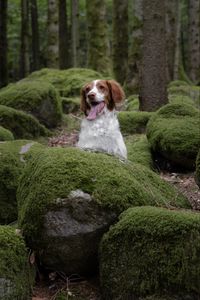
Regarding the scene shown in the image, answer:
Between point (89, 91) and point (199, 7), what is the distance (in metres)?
18.9

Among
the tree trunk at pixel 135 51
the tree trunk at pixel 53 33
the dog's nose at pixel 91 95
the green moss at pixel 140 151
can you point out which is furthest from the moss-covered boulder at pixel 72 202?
the tree trunk at pixel 53 33

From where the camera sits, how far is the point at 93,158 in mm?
5164

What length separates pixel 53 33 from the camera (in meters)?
19.5

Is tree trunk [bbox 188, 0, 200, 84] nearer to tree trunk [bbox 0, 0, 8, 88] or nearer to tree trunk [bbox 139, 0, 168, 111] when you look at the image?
tree trunk [bbox 0, 0, 8, 88]

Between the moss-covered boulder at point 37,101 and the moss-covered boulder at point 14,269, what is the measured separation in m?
7.05

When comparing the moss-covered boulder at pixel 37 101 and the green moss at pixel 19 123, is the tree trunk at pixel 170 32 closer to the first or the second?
the moss-covered boulder at pixel 37 101

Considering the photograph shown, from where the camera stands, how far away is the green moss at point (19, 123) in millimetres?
10249

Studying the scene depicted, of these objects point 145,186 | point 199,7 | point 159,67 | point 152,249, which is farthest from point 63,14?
point 152,249

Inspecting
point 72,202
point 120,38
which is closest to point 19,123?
Result: point 72,202

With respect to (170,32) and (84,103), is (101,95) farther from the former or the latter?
(170,32)

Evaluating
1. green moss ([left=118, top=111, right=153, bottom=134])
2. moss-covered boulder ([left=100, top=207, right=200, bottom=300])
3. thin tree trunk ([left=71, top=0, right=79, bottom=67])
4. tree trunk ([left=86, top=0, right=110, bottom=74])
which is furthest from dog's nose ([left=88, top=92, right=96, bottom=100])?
thin tree trunk ([left=71, top=0, right=79, bottom=67])

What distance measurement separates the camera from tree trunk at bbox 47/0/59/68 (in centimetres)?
1922

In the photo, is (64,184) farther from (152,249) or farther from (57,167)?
(152,249)

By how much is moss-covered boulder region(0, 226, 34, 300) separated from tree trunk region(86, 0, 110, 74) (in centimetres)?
1399
